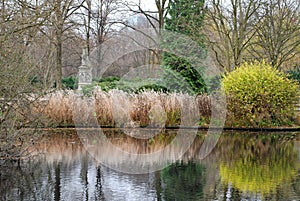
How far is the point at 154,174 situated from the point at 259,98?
29.3 feet

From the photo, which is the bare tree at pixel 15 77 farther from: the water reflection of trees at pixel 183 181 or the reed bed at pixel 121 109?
the reed bed at pixel 121 109

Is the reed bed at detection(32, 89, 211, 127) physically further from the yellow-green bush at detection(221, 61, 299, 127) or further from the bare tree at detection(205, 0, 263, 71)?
the bare tree at detection(205, 0, 263, 71)

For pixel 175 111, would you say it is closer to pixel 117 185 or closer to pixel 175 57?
pixel 175 57

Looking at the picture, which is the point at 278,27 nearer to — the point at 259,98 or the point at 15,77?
the point at 259,98

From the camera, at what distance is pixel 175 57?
19766 millimetres

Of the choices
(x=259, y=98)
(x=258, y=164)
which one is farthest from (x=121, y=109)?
(x=258, y=164)

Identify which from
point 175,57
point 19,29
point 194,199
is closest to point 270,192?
point 194,199

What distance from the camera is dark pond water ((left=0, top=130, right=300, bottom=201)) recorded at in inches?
231

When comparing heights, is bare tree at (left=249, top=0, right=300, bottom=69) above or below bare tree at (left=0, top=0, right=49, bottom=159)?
above

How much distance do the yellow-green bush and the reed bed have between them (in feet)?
4.53

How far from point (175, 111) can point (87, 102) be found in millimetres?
2920

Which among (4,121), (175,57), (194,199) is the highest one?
(175,57)

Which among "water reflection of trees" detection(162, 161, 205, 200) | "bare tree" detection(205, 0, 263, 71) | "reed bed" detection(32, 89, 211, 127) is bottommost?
"water reflection of trees" detection(162, 161, 205, 200)

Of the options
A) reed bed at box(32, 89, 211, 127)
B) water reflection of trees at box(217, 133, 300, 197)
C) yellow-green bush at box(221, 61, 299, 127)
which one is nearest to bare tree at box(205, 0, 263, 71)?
yellow-green bush at box(221, 61, 299, 127)
